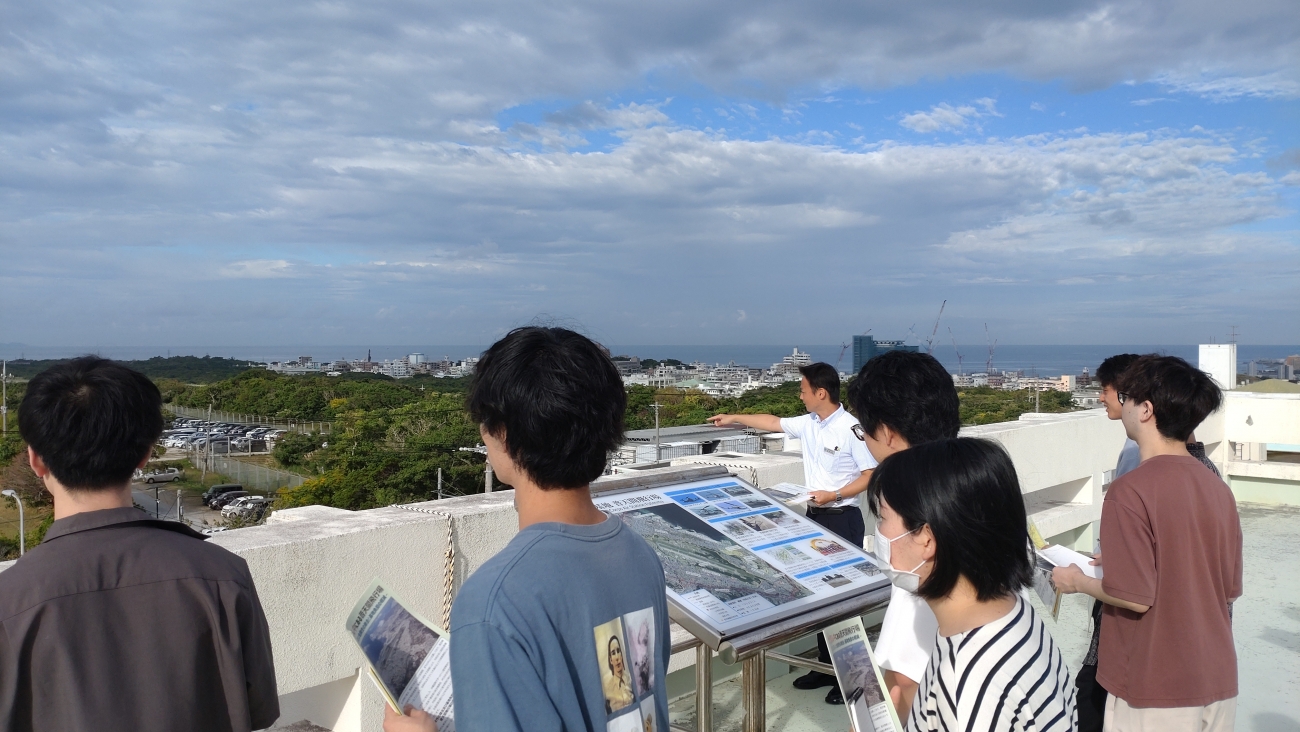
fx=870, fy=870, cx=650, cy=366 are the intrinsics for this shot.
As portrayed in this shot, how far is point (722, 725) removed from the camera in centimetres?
323

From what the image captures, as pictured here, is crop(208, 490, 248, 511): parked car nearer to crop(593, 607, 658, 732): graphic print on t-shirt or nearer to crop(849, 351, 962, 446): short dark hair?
crop(849, 351, 962, 446): short dark hair

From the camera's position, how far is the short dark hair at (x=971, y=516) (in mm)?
1417

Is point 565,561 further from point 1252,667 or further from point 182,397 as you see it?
point 182,397

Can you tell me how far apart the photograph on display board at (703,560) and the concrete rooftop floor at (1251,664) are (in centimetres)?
72

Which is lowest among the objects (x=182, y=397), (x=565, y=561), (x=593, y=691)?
(x=182, y=397)

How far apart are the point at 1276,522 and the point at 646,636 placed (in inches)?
286

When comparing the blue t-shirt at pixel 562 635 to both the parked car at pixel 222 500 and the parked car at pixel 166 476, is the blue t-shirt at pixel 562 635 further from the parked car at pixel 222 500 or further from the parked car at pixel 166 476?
the parked car at pixel 166 476

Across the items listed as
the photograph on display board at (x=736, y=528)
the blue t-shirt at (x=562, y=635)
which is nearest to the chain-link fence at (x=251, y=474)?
the photograph on display board at (x=736, y=528)

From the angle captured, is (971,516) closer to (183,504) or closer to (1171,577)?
(1171,577)

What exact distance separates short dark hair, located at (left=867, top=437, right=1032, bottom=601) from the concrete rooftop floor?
171 centimetres

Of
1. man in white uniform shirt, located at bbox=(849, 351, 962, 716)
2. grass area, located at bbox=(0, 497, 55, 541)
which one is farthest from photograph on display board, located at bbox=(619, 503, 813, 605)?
grass area, located at bbox=(0, 497, 55, 541)

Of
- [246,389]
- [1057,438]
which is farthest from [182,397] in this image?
[1057,438]

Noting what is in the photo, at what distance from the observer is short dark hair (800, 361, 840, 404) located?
375 centimetres

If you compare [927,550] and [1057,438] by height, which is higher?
[927,550]
